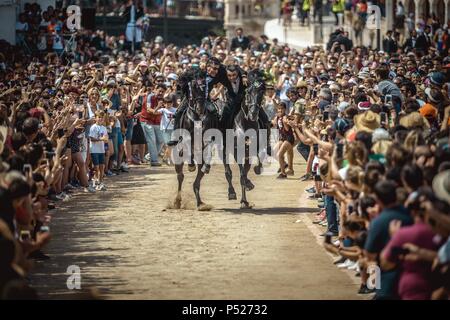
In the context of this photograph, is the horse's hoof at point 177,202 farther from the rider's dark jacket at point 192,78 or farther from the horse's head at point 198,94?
the rider's dark jacket at point 192,78

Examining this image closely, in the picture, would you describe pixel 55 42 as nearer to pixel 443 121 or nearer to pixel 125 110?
pixel 125 110

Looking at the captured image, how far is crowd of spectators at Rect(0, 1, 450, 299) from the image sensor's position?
45.2 ft

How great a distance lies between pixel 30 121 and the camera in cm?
1905

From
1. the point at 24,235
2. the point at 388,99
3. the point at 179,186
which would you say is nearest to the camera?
the point at 24,235

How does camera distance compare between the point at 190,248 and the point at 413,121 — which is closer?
the point at 413,121

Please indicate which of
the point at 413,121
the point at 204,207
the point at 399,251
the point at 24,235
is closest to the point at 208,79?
the point at 204,207

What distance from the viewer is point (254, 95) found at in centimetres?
2598

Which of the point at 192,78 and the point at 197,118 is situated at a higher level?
the point at 192,78

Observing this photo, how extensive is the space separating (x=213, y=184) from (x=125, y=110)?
375 centimetres

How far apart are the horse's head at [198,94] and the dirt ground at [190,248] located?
1.70 metres

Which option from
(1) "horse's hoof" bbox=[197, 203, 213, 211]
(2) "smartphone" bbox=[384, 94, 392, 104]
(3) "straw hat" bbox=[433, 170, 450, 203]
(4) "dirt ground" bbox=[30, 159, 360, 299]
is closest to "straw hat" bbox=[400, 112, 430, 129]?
(4) "dirt ground" bbox=[30, 159, 360, 299]

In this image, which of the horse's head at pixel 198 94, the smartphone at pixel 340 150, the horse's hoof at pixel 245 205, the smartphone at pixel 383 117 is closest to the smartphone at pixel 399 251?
the smartphone at pixel 340 150

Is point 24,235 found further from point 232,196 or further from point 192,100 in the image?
point 232,196

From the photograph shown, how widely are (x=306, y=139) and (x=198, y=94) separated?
8.66 ft
